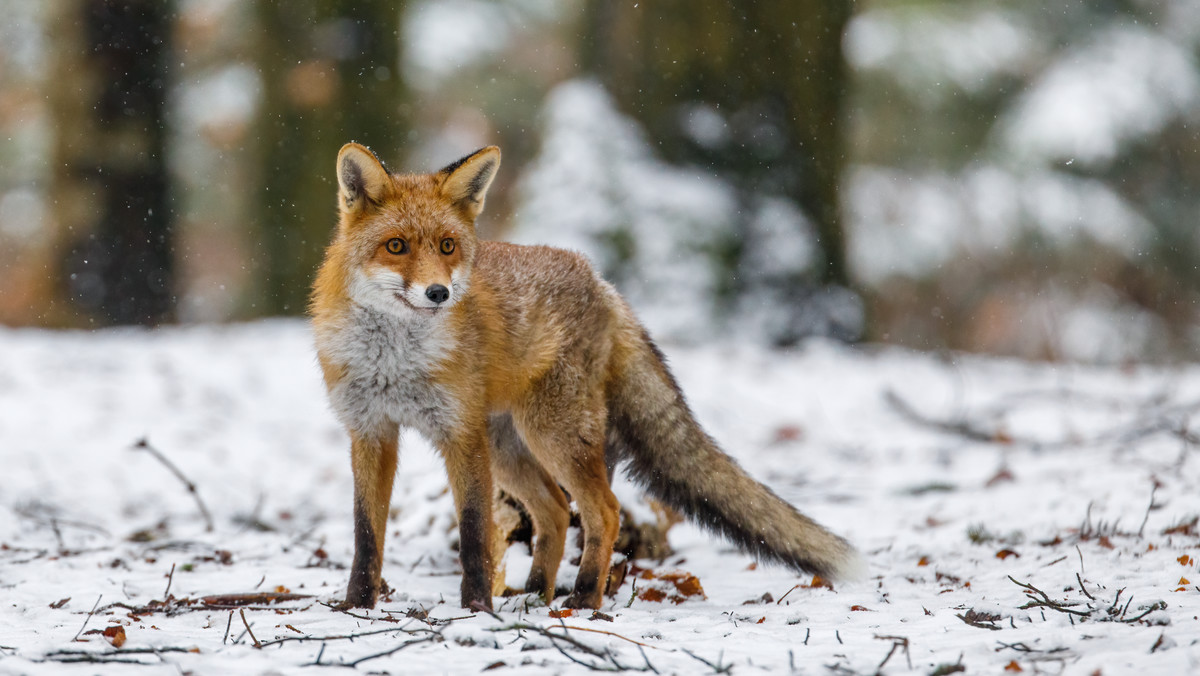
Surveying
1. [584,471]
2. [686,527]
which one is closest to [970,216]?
[686,527]

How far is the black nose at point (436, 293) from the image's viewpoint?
3699 mm

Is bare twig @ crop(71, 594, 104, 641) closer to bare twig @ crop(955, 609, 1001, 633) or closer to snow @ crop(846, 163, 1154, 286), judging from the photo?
bare twig @ crop(955, 609, 1001, 633)

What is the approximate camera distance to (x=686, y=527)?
5.67 m

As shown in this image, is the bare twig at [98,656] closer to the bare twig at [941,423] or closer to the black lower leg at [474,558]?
the black lower leg at [474,558]

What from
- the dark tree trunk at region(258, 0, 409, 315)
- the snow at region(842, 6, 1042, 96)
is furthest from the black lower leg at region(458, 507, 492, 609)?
the snow at region(842, 6, 1042, 96)

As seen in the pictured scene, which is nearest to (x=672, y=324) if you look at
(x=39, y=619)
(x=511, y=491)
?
(x=511, y=491)

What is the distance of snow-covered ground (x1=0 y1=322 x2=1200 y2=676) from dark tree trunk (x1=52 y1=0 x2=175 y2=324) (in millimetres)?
1792

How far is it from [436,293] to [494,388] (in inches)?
24.5

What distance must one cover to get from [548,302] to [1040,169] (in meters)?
13.5

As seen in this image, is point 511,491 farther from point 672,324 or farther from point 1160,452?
point 672,324

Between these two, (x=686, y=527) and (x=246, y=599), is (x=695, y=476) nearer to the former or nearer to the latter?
(x=686, y=527)

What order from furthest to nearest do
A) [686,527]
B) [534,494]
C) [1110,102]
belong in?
[1110,102] → [686,527] → [534,494]

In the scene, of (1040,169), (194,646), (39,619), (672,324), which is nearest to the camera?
(194,646)

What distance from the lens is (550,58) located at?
901 inches
